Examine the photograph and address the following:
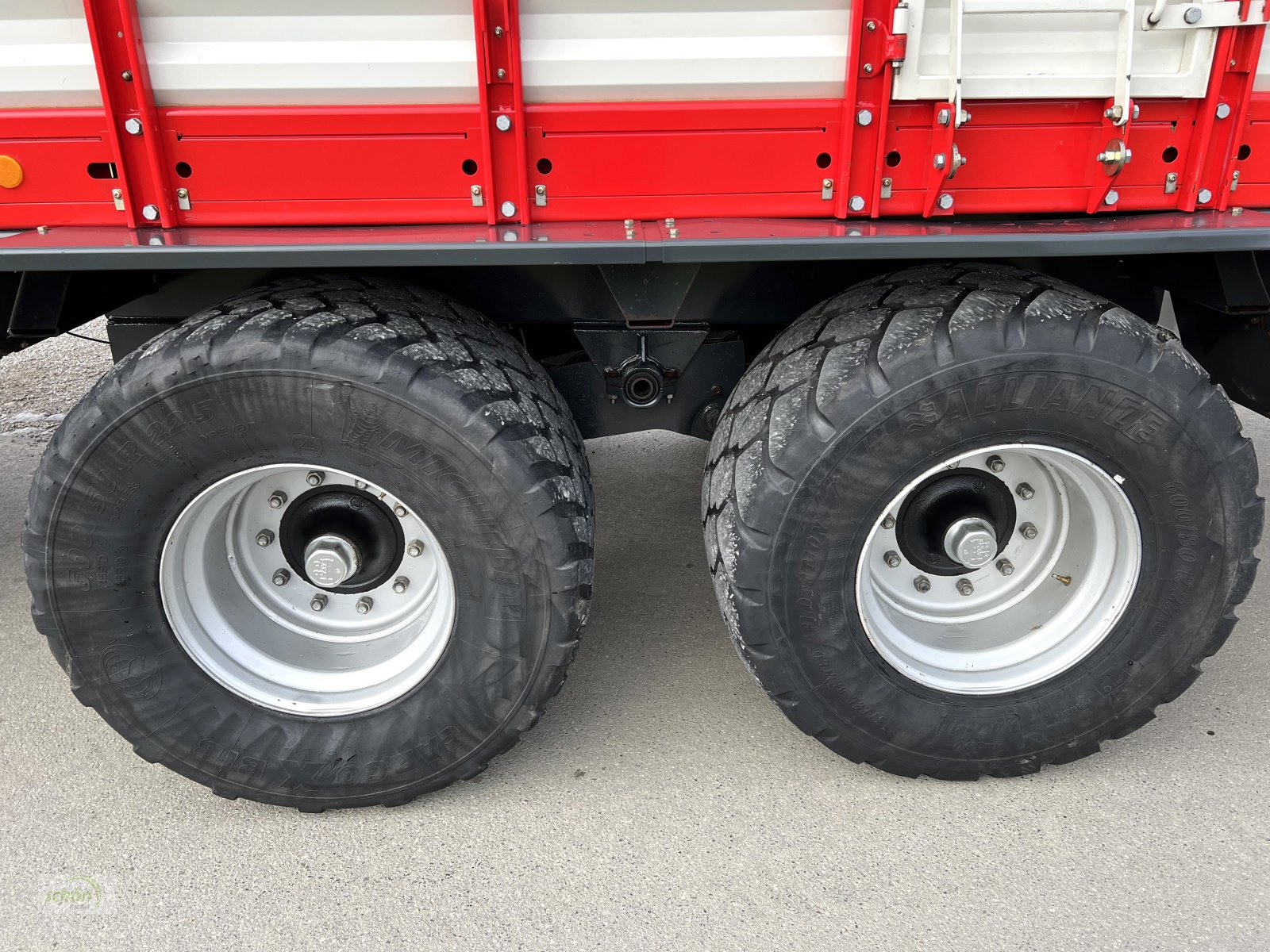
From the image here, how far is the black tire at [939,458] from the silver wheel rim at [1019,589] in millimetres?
47

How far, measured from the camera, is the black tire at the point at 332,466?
6.70 ft

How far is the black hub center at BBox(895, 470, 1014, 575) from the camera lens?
A: 7.93 ft

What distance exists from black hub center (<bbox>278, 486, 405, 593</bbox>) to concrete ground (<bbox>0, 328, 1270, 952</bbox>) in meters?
0.64

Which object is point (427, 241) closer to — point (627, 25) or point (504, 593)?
point (627, 25)

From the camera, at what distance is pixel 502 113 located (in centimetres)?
196

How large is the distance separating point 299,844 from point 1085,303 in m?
2.33

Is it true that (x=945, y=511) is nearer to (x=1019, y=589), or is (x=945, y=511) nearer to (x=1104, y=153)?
(x=1019, y=589)

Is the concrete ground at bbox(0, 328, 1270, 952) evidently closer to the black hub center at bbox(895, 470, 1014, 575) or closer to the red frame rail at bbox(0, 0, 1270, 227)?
the black hub center at bbox(895, 470, 1014, 575)

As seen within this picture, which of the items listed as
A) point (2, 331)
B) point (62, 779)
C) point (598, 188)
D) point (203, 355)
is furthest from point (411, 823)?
point (2, 331)

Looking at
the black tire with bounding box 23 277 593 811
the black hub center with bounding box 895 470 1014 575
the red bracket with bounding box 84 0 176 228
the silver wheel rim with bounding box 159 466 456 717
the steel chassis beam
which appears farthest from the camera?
the black hub center with bounding box 895 470 1014 575

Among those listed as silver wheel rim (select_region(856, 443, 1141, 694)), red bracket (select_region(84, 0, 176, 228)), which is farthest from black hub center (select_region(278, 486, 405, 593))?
silver wheel rim (select_region(856, 443, 1141, 694))

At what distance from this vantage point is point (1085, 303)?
2.13 meters

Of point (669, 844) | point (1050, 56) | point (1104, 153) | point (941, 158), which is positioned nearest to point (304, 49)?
point (941, 158)

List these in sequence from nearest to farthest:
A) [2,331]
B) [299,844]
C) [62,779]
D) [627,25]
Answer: [627,25]
[299,844]
[62,779]
[2,331]
